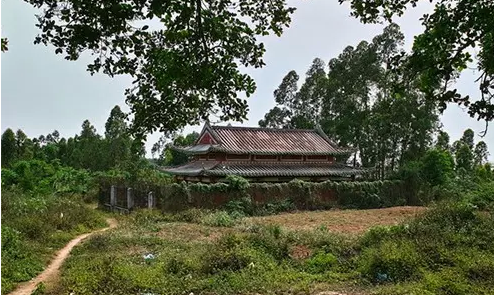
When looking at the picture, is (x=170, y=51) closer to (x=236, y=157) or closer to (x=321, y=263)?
(x=321, y=263)

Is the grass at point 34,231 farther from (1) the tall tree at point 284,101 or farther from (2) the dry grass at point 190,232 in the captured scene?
(1) the tall tree at point 284,101

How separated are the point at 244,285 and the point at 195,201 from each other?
41.8 feet

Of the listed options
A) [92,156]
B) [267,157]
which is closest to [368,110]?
[267,157]

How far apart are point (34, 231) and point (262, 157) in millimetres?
14867

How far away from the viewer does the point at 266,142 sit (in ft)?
86.8

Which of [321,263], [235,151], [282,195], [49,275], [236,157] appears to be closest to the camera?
[49,275]

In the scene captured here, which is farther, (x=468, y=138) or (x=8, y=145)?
(x=468, y=138)

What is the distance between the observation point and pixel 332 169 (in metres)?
27.2

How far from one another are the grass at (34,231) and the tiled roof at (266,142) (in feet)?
28.6

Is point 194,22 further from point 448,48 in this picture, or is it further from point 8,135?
point 8,135

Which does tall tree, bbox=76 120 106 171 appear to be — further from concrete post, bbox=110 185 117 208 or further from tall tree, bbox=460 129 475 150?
tall tree, bbox=460 129 475 150

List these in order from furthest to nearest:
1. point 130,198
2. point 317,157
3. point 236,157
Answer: point 317,157
point 236,157
point 130,198

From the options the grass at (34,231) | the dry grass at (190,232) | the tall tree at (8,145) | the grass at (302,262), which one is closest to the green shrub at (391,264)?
the grass at (302,262)

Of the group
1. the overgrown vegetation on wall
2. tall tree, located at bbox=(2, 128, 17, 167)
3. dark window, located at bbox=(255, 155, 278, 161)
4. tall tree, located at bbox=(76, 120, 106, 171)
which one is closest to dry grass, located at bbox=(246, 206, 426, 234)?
the overgrown vegetation on wall
